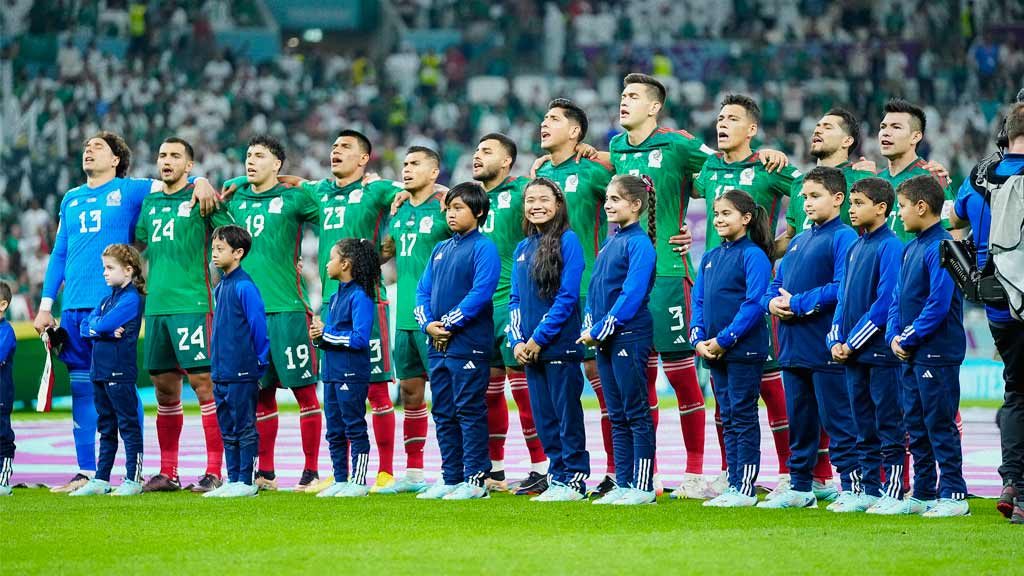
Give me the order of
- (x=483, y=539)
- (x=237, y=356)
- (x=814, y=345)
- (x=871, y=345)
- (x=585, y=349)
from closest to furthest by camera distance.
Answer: (x=483, y=539) < (x=871, y=345) < (x=814, y=345) < (x=585, y=349) < (x=237, y=356)

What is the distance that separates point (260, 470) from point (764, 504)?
3549 mm

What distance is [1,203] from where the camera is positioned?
2564 centimetres

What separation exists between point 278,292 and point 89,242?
1349 mm

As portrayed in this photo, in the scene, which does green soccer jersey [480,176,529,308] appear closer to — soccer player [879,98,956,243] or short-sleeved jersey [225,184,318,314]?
short-sleeved jersey [225,184,318,314]

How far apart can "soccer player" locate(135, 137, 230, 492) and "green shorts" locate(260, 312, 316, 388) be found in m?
0.42

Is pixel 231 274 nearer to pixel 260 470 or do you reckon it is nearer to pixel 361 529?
pixel 260 470

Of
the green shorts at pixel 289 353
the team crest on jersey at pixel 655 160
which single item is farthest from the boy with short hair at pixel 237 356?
the team crest on jersey at pixel 655 160

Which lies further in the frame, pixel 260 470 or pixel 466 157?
pixel 466 157

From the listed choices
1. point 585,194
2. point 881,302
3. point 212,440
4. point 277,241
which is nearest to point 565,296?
point 585,194

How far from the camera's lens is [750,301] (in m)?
8.95

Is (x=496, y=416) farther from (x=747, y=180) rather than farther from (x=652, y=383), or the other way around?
(x=747, y=180)

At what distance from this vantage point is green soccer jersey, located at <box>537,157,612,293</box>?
10148 mm

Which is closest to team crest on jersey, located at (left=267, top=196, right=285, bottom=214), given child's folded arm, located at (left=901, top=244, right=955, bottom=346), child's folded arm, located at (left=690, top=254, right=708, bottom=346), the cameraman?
child's folded arm, located at (left=690, top=254, right=708, bottom=346)

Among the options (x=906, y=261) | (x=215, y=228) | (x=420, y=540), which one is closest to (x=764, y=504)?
(x=906, y=261)
